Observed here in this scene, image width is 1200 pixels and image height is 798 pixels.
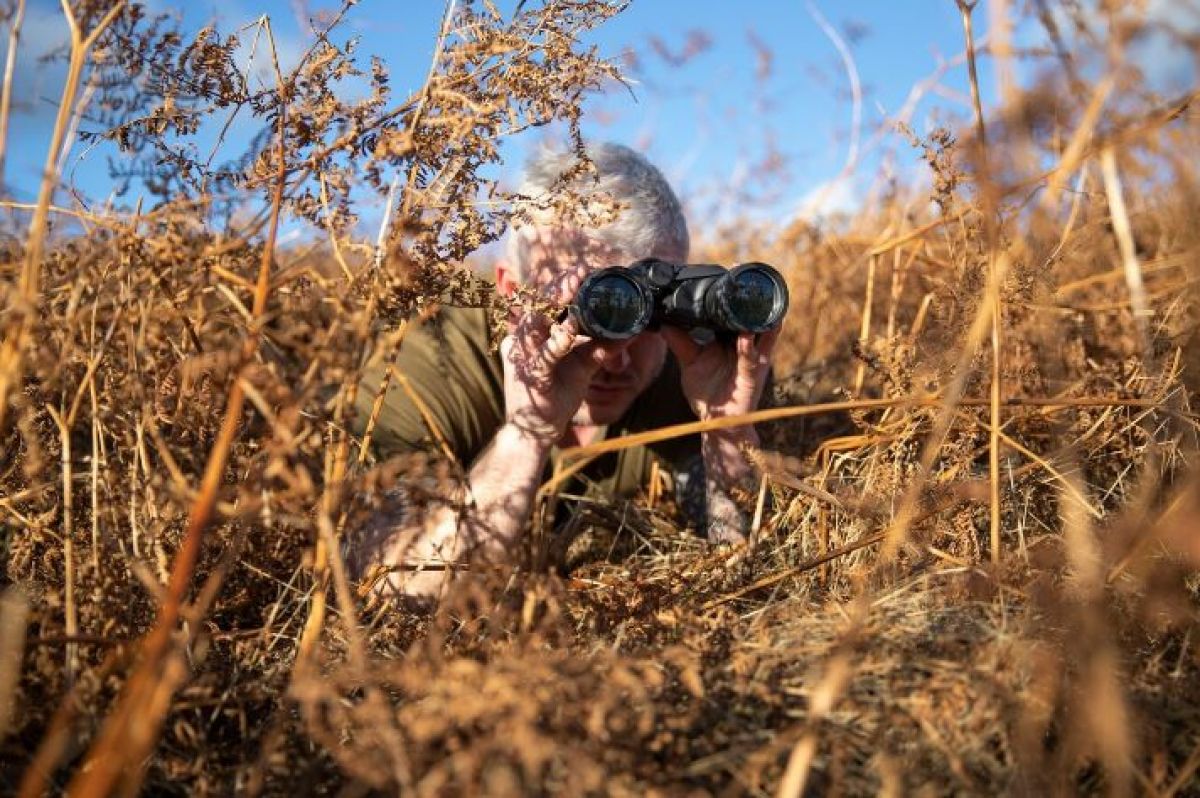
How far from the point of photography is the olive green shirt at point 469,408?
2137mm

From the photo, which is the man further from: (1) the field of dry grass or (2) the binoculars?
(1) the field of dry grass

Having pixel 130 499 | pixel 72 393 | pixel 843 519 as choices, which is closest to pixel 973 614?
pixel 843 519

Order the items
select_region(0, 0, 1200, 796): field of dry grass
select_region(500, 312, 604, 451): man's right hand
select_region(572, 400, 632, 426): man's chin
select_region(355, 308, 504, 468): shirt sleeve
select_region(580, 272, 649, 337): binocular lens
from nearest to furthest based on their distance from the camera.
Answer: select_region(0, 0, 1200, 796): field of dry grass < select_region(580, 272, 649, 337): binocular lens < select_region(500, 312, 604, 451): man's right hand < select_region(355, 308, 504, 468): shirt sleeve < select_region(572, 400, 632, 426): man's chin

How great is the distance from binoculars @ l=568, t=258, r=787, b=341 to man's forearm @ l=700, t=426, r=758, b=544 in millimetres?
233

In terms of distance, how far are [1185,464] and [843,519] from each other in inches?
20.2

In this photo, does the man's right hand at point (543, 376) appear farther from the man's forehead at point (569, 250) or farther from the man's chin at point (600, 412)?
the man's chin at point (600, 412)

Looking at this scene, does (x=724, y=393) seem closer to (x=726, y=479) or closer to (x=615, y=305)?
(x=726, y=479)

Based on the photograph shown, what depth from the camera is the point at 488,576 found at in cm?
116

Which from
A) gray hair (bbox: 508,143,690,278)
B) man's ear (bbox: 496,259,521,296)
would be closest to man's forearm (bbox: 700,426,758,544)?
gray hair (bbox: 508,143,690,278)

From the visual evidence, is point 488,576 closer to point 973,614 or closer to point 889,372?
point 973,614

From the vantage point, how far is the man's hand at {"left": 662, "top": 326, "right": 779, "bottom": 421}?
6.32 feet

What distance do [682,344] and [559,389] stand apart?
345 millimetres

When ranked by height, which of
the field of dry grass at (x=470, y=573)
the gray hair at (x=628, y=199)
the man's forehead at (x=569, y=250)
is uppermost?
the gray hair at (x=628, y=199)

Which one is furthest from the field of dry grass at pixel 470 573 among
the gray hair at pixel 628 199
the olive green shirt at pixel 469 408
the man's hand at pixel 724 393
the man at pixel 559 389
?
the gray hair at pixel 628 199
